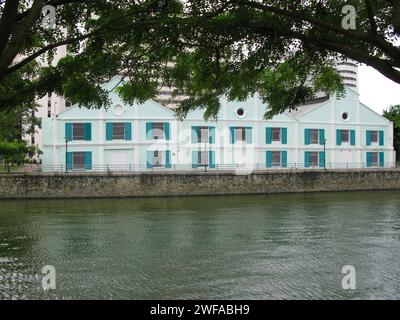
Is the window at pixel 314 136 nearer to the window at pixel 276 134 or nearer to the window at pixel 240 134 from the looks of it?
the window at pixel 276 134

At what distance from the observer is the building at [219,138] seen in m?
37.0

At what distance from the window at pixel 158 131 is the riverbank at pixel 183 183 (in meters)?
5.17

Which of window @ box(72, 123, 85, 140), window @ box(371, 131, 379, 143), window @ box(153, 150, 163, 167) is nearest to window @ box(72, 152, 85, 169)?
window @ box(72, 123, 85, 140)

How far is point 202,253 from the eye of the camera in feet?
41.3

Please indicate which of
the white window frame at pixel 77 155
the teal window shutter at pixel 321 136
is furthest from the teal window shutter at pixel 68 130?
the teal window shutter at pixel 321 136

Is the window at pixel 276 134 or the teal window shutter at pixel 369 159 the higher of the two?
the window at pixel 276 134

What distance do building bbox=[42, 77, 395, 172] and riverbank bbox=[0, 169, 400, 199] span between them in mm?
2898

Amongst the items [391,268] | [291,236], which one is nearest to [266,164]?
[291,236]

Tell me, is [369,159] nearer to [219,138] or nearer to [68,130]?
[219,138]

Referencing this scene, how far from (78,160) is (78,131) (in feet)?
7.41

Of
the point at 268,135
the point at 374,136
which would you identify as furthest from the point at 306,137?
the point at 374,136

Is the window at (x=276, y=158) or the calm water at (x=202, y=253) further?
the window at (x=276, y=158)

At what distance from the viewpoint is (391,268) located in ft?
34.4
